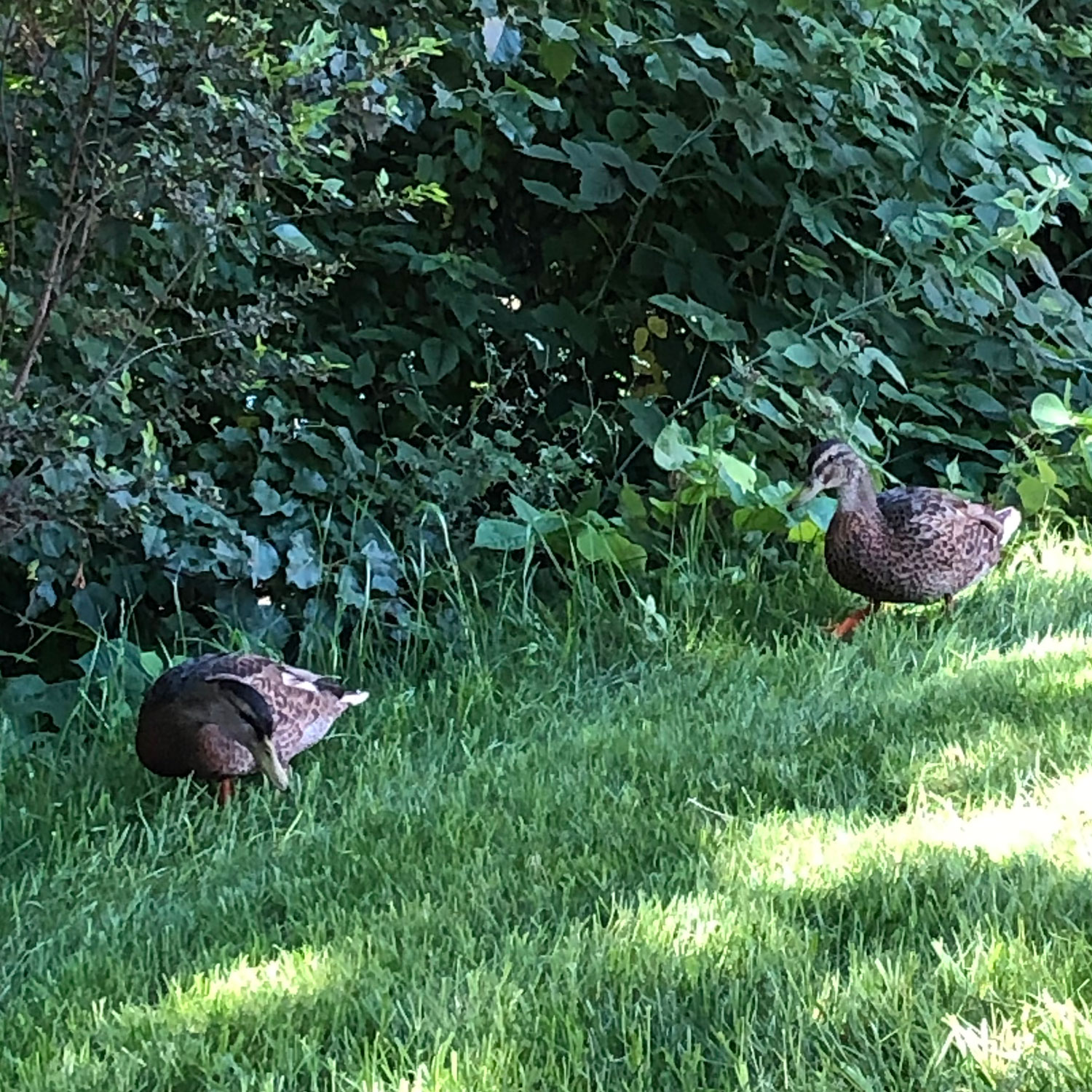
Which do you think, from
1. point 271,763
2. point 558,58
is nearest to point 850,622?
point 271,763

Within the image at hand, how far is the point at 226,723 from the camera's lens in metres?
3.49

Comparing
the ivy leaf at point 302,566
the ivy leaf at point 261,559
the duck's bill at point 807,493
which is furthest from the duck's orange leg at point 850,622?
the ivy leaf at point 261,559

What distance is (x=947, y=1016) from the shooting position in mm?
1985

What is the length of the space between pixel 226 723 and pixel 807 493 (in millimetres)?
1984

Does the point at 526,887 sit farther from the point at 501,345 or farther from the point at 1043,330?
the point at 1043,330

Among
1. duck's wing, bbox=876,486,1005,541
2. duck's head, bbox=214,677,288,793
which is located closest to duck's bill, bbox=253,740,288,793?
duck's head, bbox=214,677,288,793

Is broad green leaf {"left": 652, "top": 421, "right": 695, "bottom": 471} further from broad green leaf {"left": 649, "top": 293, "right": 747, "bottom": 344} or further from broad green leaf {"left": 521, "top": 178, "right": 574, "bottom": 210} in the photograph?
broad green leaf {"left": 521, "top": 178, "right": 574, "bottom": 210}

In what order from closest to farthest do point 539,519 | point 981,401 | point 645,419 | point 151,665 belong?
point 151,665 → point 539,519 → point 645,419 → point 981,401

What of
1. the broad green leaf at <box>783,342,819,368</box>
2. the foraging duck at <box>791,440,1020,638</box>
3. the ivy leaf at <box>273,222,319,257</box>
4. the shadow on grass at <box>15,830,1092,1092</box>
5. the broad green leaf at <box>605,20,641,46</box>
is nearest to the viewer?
the shadow on grass at <box>15,830,1092,1092</box>

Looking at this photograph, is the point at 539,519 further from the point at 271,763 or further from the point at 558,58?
the point at 271,763

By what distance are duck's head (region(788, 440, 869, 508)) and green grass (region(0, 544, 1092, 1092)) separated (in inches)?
20.8

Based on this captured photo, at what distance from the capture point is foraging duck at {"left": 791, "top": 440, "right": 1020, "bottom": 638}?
4434 mm

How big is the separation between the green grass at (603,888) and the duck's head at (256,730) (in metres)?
0.07

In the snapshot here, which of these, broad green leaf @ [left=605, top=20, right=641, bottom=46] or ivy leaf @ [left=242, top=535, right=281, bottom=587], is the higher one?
broad green leaf @ [left=605, top=20, right=641, bottom=46]
